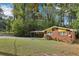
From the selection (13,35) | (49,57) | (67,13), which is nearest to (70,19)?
(67,13)

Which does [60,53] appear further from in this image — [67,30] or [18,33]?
[18,33]

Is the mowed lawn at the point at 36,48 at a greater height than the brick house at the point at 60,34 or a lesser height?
lesser

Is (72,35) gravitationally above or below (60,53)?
above

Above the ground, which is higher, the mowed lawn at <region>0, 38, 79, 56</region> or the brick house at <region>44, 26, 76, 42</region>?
the brick house at <region>44, 26, 76, 42</region>

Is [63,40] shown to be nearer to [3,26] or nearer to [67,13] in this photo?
[67,13]

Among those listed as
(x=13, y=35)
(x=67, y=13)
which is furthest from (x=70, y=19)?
(x=13, y=35)

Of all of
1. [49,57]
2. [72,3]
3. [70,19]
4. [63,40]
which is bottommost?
[49,57]
